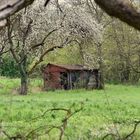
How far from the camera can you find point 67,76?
48.2 meters

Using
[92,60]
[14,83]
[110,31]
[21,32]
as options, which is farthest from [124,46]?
[21,32]

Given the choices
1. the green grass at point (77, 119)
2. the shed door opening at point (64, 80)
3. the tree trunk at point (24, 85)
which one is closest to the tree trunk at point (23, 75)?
the tree trunk at point (24, 85)

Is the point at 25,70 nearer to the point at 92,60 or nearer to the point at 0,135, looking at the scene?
the point at 92,60

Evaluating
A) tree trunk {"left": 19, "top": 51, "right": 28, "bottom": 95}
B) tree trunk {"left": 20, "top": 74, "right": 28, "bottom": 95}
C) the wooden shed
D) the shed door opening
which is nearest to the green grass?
tree trunk {"left": 19, "top": 51, "right": 28, "bottom": 95}

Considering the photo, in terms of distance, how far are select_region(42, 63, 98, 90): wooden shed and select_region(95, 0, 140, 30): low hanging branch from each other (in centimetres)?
4095

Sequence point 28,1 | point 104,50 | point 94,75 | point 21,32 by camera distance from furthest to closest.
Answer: point 104,50 < point 94,75 < point 21,32 < point 28,1

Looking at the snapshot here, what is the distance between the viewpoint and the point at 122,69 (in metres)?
54.3

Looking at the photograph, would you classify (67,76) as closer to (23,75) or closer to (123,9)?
(23,75)

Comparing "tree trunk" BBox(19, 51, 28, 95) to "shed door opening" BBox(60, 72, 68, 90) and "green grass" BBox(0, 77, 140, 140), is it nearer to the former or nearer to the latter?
"shed door opening" BBox(60, 72, 68, 90)

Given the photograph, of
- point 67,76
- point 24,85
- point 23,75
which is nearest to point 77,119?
point 23,75

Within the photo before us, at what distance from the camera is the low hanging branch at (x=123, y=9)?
5.30 meters

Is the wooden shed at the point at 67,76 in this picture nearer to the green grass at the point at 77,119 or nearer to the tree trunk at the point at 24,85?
the tree trunk at the point at 24,85

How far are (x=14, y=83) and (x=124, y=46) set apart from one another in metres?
11.4

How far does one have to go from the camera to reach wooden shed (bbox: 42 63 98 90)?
47.4m
